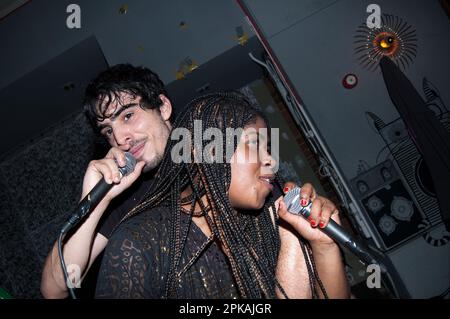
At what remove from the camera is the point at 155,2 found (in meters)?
3.04

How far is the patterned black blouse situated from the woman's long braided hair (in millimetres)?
36

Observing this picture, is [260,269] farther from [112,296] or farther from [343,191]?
[343,191]

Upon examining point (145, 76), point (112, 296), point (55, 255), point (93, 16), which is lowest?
point (112, 296)

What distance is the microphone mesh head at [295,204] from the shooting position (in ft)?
4.27

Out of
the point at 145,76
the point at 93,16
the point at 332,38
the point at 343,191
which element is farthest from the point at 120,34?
the point at 343,191

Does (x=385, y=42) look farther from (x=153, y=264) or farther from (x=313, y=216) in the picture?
(x=153, y=264)

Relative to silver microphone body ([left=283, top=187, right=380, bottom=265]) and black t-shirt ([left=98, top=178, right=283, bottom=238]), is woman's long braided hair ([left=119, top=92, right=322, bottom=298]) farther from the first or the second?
black t-shirt ([left=98, top=178, right=283, bottom=238])

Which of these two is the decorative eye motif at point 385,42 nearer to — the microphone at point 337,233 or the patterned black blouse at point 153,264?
the microphone at point 337,233

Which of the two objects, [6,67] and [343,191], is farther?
[6,67]

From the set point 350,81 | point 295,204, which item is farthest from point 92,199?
point 350,81

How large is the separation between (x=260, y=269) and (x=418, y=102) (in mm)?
1718

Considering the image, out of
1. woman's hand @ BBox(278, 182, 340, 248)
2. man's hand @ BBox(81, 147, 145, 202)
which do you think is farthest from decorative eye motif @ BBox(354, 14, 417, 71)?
man's hand @ BBox(81, 147, 145, 202)

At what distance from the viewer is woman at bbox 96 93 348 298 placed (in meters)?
1.23

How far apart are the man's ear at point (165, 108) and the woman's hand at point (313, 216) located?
94 cm
